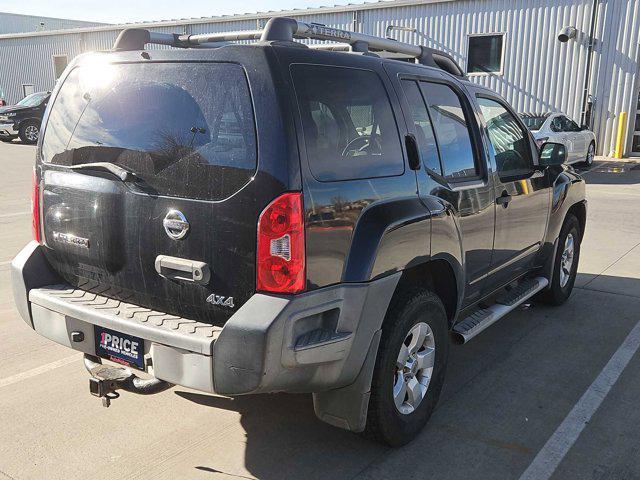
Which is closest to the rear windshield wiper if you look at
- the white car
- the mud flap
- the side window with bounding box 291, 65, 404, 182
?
the side window with bounding box 291, 65, 404, 182

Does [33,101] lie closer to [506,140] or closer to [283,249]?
[506,140]

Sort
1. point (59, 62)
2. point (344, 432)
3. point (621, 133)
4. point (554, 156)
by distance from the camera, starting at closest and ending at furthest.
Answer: point (344, 432) → point (554, 156) → point (621, 133) → point (59, 62)

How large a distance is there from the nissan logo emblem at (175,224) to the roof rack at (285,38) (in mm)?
900

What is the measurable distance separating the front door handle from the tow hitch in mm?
2395

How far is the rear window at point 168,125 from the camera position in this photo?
8.61 feet

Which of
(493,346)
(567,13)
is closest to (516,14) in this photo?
(567,13)

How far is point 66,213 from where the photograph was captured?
313cm

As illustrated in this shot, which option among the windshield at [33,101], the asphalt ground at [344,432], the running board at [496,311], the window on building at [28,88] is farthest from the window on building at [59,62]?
the running board at [496,311]

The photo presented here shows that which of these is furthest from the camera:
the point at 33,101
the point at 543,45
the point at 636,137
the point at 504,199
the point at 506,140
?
the point at 33,101

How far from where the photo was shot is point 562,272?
5.52m

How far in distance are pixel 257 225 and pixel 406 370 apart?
1.23m

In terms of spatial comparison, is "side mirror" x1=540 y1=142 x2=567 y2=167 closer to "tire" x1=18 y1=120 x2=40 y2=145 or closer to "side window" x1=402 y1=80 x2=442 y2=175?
"side window" x1=402 y1=80 x2=442 y2=175

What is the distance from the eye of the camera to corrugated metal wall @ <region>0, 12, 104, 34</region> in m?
51.1

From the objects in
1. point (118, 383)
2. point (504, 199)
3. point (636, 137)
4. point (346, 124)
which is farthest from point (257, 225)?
point (636, 137)
